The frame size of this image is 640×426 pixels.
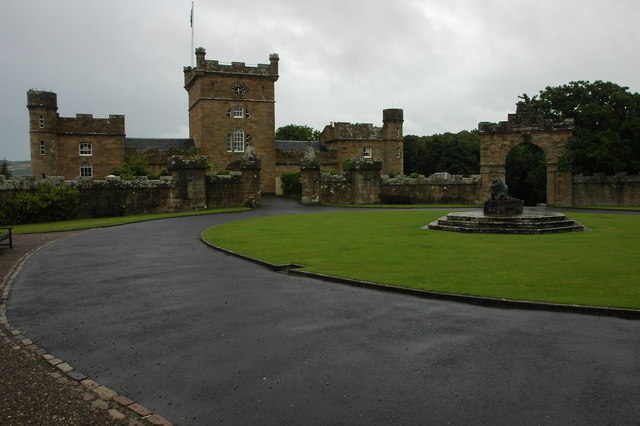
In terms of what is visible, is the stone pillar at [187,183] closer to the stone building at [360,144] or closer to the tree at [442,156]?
the stone building at [360,144]

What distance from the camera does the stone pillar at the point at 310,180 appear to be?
36.2 m

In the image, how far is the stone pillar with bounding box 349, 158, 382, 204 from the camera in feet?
119

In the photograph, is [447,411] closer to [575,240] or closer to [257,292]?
[257,292]

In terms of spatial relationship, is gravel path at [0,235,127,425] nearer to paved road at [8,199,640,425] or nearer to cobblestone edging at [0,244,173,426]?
cobblestone edging at [0,244,173,426]

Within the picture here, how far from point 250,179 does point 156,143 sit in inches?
998

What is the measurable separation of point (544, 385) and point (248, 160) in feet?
96.3

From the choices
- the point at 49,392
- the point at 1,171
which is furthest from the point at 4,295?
the point at 1,171

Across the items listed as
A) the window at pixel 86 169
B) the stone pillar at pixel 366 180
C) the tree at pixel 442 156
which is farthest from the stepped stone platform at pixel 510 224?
the tree at pixel 442 156

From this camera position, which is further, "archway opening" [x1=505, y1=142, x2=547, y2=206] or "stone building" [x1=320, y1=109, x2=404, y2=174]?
"stone building" [x1=320, y1=109, x2=404, y2=174]

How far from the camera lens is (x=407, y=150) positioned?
84.3 meters

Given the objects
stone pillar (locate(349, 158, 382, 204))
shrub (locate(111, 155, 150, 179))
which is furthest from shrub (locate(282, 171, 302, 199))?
shrub (locate(111, 155, 150, 179))

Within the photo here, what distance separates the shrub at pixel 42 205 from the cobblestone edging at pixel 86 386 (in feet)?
68.0

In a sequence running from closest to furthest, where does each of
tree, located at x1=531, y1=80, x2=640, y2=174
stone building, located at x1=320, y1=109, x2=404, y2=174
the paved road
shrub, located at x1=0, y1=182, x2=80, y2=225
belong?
the paved road
shrub, located at x1=0, y1=182, x2=80, y2=225
tree, located at x1=531, y1=80, x2=640, y2=174
stone building, located at x1=320, y1=109, x2=404, y2=174

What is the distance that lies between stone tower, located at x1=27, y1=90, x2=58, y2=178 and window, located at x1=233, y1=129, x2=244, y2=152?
16.7m
